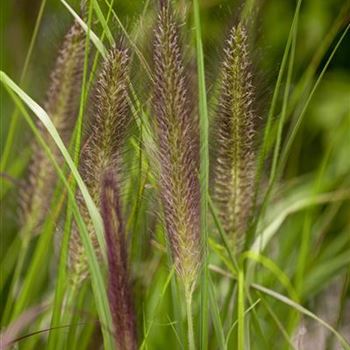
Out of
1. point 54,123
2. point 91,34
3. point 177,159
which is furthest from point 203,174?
point 54,123

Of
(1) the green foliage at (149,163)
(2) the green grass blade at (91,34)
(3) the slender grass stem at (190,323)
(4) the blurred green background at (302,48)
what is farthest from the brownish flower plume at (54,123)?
(3) the slender grass stem at (190,323)

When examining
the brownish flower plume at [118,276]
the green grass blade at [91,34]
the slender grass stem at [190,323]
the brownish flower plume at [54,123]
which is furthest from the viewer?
the brownish flower plume at [54,123]

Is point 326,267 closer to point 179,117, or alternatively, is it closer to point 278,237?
point 278,237

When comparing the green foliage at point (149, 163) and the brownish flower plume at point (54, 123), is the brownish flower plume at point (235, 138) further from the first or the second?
the brownish flower plume at point (54, 123)

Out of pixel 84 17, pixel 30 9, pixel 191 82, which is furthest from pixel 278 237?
pixel 30 9

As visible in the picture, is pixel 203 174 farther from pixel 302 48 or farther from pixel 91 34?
pixel 302 48
